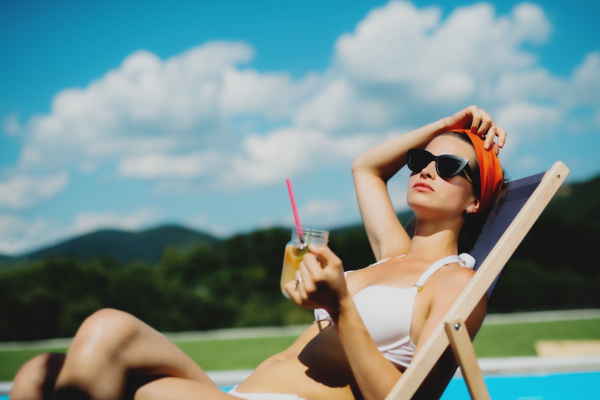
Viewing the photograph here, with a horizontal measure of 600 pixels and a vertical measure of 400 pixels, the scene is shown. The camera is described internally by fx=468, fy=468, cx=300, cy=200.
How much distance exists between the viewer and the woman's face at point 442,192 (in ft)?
7.68

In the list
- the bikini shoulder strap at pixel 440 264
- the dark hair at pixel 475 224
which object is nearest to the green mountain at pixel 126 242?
the dark hair at pixel 475 224

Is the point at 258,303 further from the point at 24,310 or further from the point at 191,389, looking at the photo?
the point at 191,389

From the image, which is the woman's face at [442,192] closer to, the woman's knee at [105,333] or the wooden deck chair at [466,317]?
the wooden deck chair at [466,317]

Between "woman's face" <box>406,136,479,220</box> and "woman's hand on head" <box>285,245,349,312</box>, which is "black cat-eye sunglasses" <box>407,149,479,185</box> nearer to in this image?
"woman's face" <box>406,136,479,220</box>

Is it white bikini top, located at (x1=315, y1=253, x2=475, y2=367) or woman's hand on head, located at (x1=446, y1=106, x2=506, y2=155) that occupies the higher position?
woman's hand on head, located at (x1=446, y1=106, x2=506, y2=155)

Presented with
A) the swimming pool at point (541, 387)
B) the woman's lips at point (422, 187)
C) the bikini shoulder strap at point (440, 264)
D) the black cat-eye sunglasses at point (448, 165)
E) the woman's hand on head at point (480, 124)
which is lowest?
the swimming pool at point (541, 387)

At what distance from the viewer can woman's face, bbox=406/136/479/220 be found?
2.34m

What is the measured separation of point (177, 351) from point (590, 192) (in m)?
41.3

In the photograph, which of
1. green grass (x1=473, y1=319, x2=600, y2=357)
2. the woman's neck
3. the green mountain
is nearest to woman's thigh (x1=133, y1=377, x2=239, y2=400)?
the woman's neck

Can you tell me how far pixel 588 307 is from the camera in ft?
50.9

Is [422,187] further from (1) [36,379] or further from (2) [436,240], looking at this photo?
(1) [36,379]

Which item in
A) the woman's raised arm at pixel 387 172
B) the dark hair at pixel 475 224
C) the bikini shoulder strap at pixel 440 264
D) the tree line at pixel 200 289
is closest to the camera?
the bikini shoulder strap at pixel 440 264

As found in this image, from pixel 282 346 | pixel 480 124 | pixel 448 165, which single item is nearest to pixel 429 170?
pixel 448 165

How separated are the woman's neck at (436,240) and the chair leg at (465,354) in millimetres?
688
